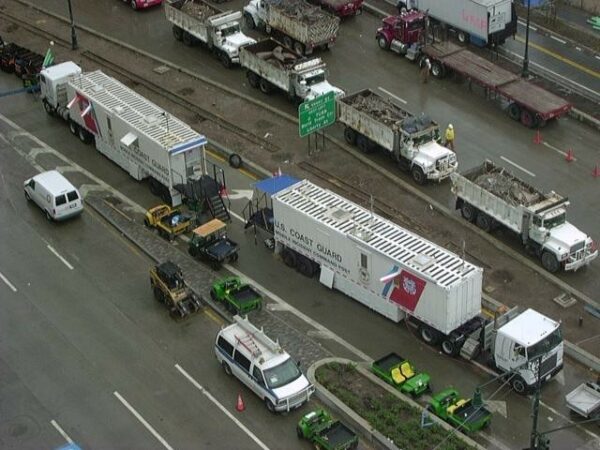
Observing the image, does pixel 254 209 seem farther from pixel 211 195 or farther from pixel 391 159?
pixel 391 159

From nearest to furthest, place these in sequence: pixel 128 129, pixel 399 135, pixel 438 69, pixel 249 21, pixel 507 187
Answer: pixel 507 187 < pixel 128 129 < pixel 399 135 < pixel 438 69 < pixel 249 21

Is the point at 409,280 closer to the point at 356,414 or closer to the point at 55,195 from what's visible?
the point at 356,414

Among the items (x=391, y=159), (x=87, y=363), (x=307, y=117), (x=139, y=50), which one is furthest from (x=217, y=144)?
(x=87, y=363)

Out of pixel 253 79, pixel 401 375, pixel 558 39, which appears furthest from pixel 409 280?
pixel 558 39

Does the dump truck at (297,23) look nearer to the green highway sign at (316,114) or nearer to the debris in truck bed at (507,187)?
the green highway sign at (316,114)

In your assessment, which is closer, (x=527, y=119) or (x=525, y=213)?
(x=525, y=213)

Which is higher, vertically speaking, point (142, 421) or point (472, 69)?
point (472, 69)

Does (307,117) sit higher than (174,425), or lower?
higher
